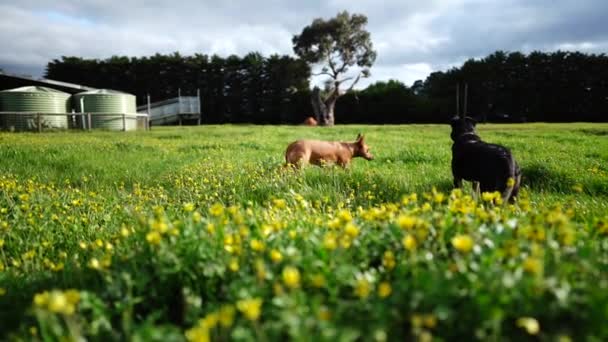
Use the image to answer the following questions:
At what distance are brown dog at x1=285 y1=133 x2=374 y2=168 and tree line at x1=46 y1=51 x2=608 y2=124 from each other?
93.4 feet

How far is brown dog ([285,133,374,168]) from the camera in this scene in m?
6.80

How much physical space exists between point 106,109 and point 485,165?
98.5ft

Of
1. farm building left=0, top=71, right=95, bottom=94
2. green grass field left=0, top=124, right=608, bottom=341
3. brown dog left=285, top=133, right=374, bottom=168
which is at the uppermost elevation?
farm building left=0, top=71, right=95, bottom=94

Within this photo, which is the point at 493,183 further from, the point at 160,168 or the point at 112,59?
the point at 112,59

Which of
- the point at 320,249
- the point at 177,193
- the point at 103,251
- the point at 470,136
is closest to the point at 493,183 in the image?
the point at 470,136

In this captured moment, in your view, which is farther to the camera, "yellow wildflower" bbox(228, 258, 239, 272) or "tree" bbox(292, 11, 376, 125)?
"tree" bbox(292, 11, 376, 125)

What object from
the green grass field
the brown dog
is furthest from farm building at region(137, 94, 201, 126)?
the green grass field

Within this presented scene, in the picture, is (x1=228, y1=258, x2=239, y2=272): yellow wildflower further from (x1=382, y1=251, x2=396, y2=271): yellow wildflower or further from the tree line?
the tree line

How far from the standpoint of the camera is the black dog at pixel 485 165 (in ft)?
13.8

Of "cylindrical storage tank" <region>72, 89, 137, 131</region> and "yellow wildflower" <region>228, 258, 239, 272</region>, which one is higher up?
"cylindrical storage tank" <region>72, 89, 137, 131</region>

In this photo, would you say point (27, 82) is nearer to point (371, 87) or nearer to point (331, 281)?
point (371, 87)

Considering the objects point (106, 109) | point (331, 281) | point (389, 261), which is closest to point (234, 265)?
point (331, 281)

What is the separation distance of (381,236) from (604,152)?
956 centimetres

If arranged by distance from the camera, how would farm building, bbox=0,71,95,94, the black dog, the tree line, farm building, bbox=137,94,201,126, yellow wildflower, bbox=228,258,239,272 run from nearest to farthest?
yellow wildflower, bbox=228,258,239,272
the black dog
farm building, bbox=0,71,95,94
the tree line
farm building, bbox=137,94,201,126
